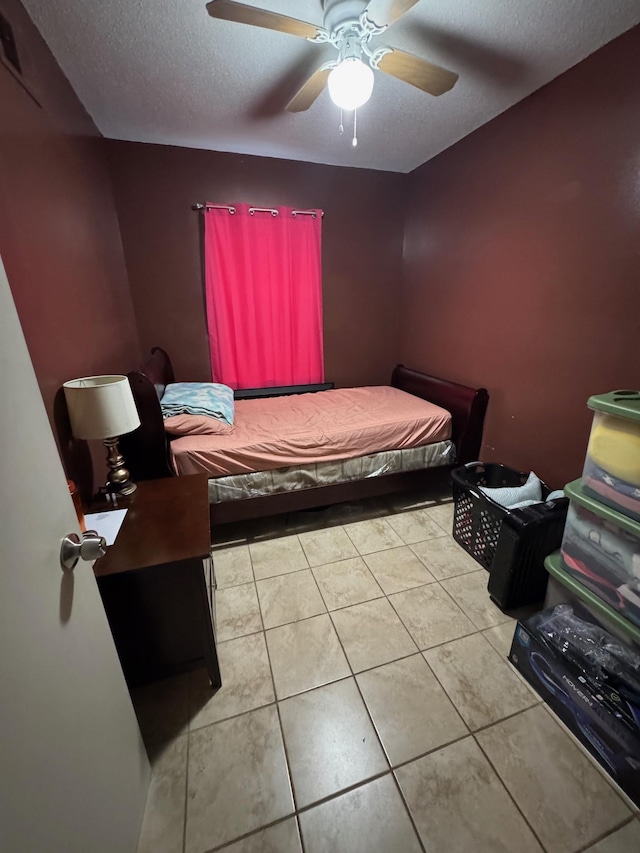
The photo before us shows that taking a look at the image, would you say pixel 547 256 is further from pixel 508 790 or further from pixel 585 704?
pixel 508 790

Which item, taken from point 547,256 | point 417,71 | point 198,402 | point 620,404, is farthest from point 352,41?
point 198,402

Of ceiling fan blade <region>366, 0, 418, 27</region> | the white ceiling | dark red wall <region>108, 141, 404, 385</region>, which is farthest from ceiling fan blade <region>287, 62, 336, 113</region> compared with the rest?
dark red wall <region>108, 141, 404, 385</region>

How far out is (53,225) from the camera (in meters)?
1.47

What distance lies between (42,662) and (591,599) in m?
1.69

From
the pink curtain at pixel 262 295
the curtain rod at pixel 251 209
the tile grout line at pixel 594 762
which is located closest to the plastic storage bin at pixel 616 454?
the tile grout line at pixel 594 762

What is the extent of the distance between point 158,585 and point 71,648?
20.0 inches

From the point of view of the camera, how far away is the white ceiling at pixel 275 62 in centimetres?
143

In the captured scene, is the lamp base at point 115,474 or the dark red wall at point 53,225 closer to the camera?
the dark red wall at point 53,225

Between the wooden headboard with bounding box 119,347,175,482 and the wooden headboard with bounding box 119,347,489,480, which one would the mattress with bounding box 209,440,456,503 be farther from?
the wooden headboard with bounding box 119,347,175,482

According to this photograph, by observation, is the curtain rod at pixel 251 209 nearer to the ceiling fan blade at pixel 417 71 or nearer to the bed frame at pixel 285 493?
the bed frame at pixel 285 493

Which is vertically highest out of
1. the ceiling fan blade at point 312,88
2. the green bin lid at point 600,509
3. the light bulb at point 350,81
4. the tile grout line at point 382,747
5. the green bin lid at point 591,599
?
the ceiling fan blade at point 312,88

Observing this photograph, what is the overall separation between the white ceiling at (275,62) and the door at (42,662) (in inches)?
68.6

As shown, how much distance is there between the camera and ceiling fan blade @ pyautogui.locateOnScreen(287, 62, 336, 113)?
4.89 feet

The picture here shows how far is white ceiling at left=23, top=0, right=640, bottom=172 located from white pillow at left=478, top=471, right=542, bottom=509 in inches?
83.4
